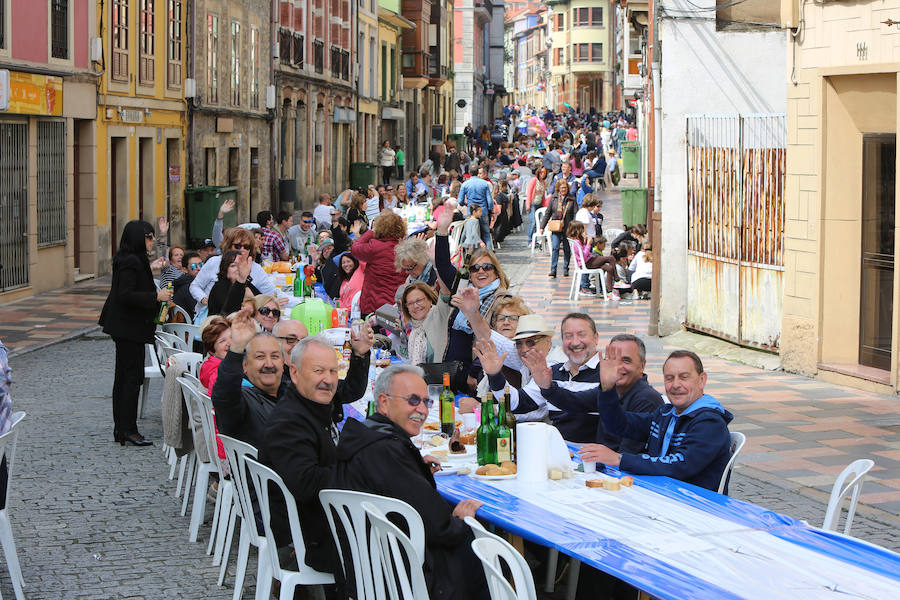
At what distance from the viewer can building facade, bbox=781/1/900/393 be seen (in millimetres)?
11953

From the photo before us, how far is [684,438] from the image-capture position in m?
5.86

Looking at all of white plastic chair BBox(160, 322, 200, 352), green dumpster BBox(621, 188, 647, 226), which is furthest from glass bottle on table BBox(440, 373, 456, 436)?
green dumpster BBox(621, 188, 647, 226)

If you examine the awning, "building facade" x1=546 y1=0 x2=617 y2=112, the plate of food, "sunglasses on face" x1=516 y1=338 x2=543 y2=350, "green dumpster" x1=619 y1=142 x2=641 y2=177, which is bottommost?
the plate of food

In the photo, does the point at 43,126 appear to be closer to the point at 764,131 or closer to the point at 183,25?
the point at 183,25

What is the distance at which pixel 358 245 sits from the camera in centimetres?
1109

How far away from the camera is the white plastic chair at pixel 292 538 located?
554cm

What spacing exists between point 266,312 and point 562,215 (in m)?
14.3

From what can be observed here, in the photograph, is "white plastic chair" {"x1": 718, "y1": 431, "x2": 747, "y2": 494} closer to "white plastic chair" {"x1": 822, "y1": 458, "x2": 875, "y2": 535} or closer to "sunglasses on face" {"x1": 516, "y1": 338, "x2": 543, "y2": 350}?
"white plastic chair" {"x1": 822, "y1": 458, "x2": 875, "y2": 535}

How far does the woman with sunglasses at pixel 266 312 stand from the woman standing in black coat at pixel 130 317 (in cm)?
117

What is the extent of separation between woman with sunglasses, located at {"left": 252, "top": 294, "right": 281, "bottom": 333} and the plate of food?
11.0 ft

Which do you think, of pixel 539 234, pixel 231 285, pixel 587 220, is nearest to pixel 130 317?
pixel 231 285

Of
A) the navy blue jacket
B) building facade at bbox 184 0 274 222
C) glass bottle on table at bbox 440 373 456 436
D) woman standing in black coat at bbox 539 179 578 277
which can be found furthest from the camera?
building facade at bbox 184 0 274 222

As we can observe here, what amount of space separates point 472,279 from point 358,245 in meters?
2.22

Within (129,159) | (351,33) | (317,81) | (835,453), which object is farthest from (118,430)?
(351,33)
